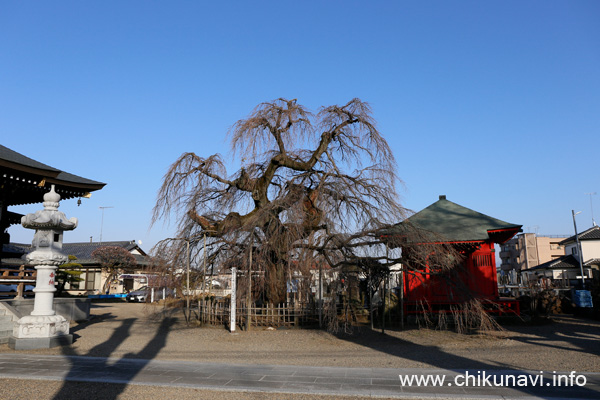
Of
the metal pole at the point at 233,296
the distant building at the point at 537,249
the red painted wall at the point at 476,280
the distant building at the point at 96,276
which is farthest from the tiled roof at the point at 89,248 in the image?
the distant building at the point at 537,249

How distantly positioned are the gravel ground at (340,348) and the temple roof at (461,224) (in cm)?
324

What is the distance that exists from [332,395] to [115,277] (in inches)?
1305

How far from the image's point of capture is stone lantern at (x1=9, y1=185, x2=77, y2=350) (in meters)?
10.0

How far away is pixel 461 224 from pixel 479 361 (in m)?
7.54

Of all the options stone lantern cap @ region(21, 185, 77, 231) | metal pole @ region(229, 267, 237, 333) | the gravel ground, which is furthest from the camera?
metal pole @ region(229, 267, 237, 333)

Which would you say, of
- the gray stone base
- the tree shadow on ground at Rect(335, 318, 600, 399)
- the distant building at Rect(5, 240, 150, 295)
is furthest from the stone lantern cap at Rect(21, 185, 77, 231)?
the distant building at Rect(5, 240, 150, 295)

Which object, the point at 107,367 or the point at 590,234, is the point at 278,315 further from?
the point at 590,234

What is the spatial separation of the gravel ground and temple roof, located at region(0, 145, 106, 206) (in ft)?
15.0

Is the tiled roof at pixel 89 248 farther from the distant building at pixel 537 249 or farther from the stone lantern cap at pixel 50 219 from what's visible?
the distant building at pixel 537 249

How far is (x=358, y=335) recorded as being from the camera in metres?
12.7

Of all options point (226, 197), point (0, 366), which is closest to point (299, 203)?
point (226, 197)

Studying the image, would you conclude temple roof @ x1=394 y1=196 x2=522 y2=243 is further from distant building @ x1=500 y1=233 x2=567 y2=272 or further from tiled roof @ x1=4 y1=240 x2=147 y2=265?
distant building @ x1=500 y1=233 x2=567 y2=272

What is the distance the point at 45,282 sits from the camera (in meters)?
10.6

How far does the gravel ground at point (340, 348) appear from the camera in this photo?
27.0 feet
